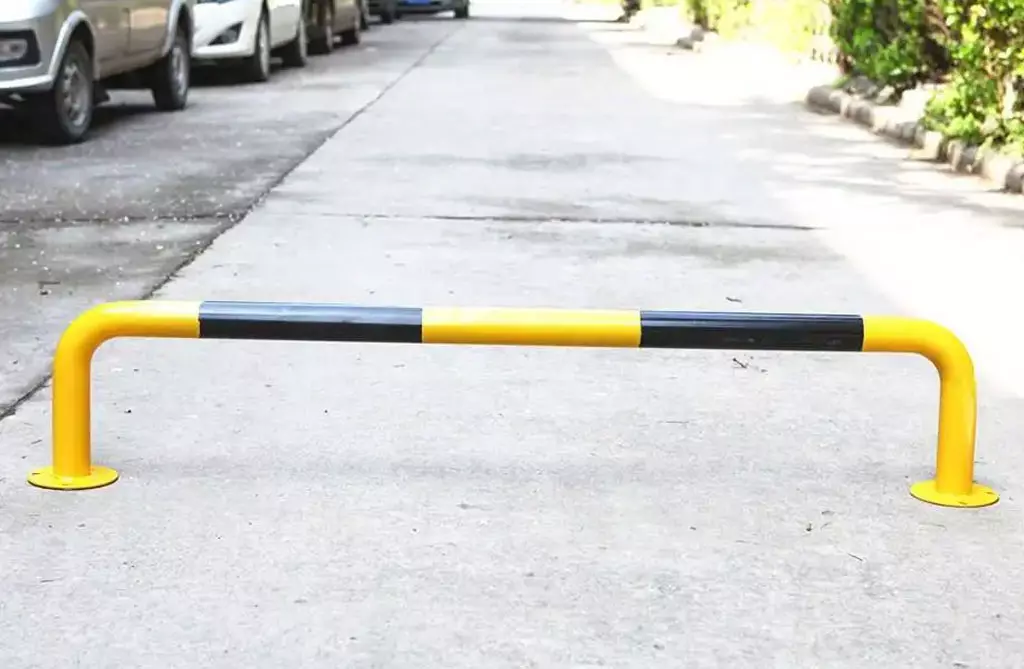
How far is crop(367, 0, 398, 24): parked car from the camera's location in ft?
101

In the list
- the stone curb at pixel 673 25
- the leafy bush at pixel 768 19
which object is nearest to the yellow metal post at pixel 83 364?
the leafy bush at pixel 768 19

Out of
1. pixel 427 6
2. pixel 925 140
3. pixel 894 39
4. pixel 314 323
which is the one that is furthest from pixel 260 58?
pixel 427 6

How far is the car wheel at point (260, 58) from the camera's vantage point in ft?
50.6

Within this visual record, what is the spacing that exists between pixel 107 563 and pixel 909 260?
465 centimetres

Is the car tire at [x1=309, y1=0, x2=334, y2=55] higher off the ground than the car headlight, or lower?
lower

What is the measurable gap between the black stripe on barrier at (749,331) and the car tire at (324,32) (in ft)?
55.2

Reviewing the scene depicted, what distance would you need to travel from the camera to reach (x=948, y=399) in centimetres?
375

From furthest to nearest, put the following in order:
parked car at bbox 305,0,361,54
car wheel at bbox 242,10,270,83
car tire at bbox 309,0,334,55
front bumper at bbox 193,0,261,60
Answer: car tire at bbox 309,0,334,55 < parked car at bbox 305,0,361,54 < car wheel at bbox 242,10,270,83 < front bumper at bbox 193,0,261,60

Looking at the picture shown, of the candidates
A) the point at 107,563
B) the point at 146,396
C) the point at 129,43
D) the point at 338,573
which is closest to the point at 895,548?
the point at 338,573

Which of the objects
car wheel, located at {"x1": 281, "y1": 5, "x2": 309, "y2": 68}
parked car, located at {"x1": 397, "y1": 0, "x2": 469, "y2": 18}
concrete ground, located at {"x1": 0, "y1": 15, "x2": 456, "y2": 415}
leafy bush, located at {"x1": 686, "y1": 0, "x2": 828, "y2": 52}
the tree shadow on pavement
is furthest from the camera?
parked car, located at {"x1": 397, "y1": 0, "x2": 469, "y2": 18}

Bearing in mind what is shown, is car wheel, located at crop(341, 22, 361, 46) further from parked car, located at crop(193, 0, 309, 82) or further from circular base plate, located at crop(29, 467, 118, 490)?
circular base plate, located at crop(29, 467, 118, 490)

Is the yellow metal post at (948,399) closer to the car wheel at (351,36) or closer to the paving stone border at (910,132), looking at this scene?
the paving stone border at (910,132)

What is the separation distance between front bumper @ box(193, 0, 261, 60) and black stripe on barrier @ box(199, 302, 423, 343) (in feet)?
35.2

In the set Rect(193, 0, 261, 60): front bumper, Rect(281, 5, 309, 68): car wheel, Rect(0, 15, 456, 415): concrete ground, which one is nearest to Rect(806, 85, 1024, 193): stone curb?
Rect(0, 15, 456, 415): concrete ground
